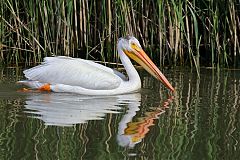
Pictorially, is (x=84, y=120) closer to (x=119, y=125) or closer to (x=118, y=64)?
(x=119, y=125)

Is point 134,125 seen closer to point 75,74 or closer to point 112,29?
point 75,74

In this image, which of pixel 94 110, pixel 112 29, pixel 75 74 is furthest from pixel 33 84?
pixel 112 29

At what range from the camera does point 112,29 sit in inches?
379

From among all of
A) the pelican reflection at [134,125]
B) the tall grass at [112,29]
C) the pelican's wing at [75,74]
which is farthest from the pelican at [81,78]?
the tall grass at [112,29]

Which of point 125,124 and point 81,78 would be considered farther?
point 81,78

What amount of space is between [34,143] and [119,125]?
3.31ft

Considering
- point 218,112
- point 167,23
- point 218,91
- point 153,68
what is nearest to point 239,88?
point 218,91

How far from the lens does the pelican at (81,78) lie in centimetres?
743

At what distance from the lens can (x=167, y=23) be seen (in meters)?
9.67

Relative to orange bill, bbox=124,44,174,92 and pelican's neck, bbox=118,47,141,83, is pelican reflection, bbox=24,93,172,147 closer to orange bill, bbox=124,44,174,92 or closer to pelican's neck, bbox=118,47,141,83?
pelican's neck, bbox=118,47,141,83

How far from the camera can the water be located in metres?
4.57

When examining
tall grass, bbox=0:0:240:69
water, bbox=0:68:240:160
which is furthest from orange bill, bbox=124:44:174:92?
tall grass, bbox=0:0:240:69

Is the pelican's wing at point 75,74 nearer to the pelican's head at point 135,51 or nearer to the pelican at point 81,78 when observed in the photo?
the pelican at point 81,78

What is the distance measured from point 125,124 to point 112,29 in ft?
13.8
